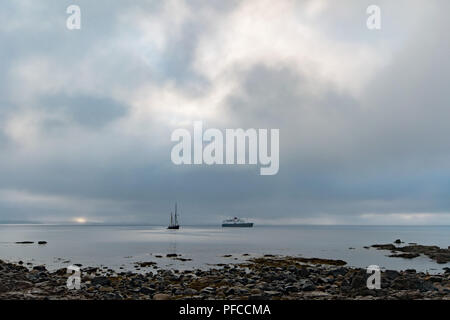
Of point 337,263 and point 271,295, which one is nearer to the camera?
point 271,295

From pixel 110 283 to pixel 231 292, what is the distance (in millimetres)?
11103
